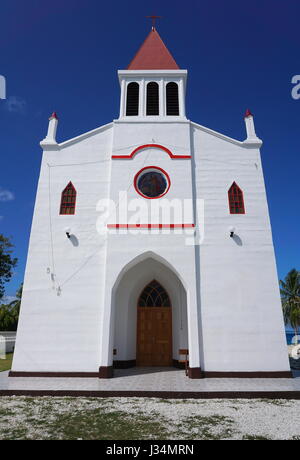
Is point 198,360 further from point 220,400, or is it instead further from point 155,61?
point 155,61

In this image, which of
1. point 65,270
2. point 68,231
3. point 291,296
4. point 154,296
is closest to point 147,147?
point 68,231

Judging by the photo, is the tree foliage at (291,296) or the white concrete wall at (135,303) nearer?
the white concrete wall at (135,303)

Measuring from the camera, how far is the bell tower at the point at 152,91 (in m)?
11.5

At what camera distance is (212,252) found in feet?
30.9

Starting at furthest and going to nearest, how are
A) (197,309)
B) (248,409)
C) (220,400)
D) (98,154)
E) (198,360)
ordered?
(98,154) → (197,309) → (198,360) → (220,400) → (248,409)

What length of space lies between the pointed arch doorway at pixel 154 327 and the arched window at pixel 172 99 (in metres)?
7.35

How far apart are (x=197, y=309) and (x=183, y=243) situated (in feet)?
7.33

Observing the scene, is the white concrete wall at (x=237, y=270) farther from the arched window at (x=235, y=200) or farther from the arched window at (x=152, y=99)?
the arched window at (x=152, y=99)

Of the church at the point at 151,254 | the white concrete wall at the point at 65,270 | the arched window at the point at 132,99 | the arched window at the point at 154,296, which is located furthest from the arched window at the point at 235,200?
the arched window at the point at 132,99

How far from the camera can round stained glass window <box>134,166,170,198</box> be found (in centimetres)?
1009

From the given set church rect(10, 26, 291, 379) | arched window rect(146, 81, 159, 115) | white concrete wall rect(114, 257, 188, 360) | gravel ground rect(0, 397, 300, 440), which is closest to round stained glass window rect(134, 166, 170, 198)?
church rect(10, 26, 291, 379)

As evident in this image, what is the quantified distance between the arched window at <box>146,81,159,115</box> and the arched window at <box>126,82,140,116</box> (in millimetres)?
493

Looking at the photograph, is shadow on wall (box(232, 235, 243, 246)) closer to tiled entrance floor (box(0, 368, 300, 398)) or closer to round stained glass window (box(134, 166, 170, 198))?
round stained glass window (box(134, 166, 170, 198))
